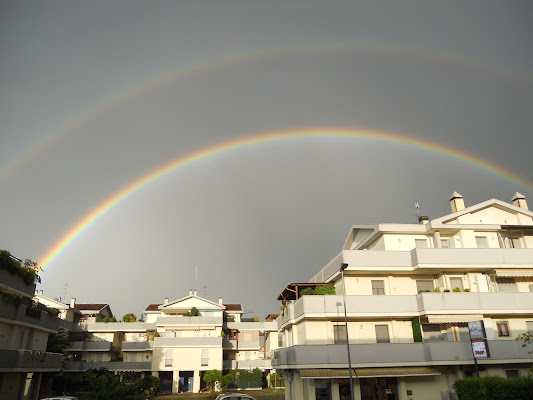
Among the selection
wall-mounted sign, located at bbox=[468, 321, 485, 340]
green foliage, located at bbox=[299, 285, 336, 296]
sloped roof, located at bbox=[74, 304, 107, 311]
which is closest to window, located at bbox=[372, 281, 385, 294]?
green foliage, located at bbox=[299, 285, 336, 296]

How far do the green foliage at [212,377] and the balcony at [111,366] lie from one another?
9.06 metres

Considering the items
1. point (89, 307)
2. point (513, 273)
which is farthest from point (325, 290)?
point (89, 307)

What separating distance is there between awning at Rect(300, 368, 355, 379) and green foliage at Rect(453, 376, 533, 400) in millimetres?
6816

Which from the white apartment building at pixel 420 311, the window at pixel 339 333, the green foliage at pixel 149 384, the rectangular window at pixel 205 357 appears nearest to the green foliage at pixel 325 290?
the white apartment building at pixel 420 311

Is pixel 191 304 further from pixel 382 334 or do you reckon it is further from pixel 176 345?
pixel 382 334

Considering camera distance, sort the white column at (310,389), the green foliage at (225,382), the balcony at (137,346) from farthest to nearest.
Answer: the balcony at (137,346), the green foliage at (225,382), the white column at (310,389)

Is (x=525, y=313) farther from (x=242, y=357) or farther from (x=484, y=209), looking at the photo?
(x=242, y=357)

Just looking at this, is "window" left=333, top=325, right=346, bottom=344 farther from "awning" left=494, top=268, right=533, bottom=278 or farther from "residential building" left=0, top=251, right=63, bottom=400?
"residential building" left=0, top=251, right=63, bottom=400

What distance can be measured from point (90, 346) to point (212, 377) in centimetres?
2074

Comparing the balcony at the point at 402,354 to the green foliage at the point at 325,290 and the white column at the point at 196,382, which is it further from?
the white column at the point at 196,382

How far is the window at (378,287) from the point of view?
33750 millimetres

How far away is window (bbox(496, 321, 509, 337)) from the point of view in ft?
104

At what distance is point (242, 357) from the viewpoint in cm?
6500

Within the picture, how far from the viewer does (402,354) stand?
96.6 feet
